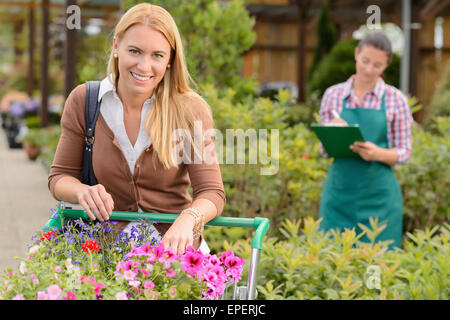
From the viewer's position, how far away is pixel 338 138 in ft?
12.8

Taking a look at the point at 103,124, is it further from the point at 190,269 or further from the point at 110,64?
the point at 190,269

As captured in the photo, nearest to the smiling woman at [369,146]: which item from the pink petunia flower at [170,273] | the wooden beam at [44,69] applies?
the pink petunia flower at [170,273]

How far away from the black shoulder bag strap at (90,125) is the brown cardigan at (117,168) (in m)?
0.01

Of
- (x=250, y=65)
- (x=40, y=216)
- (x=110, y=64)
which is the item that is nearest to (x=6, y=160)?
(x=40, y=216)

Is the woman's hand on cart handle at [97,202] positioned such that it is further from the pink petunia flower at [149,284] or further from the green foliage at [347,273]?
the green foliage at [347,273]

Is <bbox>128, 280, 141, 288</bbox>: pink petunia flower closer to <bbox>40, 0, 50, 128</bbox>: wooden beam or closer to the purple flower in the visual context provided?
<bbox>40, 0, 50, 128</bbox>: wooden beam

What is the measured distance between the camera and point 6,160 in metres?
14.4

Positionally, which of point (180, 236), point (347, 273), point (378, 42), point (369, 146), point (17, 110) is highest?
point (17, 110)

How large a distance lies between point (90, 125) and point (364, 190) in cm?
229

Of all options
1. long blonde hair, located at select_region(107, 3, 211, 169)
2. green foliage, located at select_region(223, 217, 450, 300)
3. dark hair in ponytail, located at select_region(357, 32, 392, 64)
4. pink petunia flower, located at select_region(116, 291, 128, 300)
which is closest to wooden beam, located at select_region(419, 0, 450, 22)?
dark hair in ponytail, located at select_region(357, 32, 392, 64)

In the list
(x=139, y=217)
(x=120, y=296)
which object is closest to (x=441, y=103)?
(x=139, y=217)

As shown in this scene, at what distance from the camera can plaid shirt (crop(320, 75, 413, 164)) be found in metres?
4.12

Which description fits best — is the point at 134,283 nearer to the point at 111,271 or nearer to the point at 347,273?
the point at 111,271

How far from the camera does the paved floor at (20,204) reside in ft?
19.5
